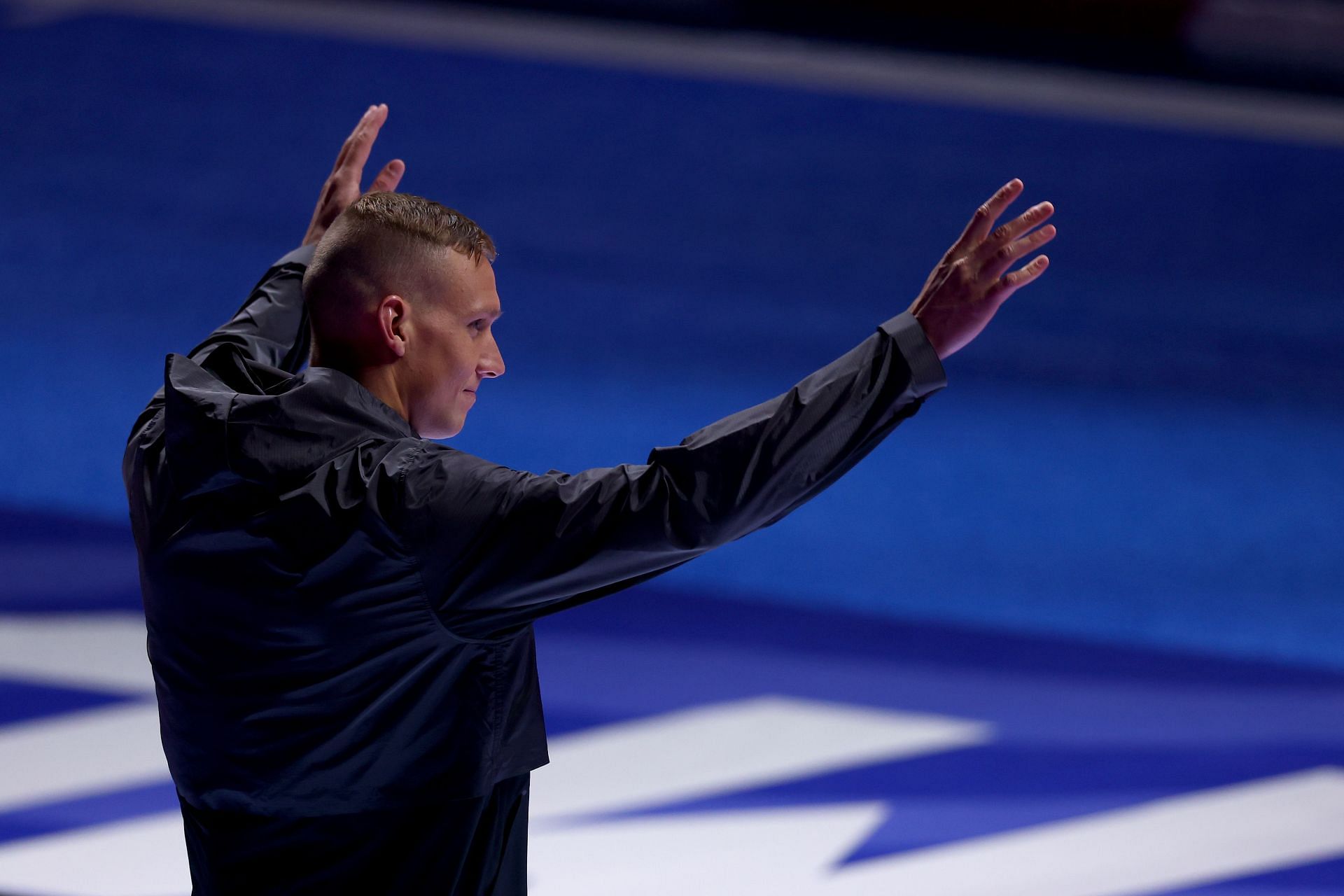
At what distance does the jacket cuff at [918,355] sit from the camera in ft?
6.00

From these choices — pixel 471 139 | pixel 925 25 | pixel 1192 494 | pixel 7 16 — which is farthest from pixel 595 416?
pixel 7 16

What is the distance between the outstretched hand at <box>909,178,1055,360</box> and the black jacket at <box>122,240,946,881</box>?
4 cm

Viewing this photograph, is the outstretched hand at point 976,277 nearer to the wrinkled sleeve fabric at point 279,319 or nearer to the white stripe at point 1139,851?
the wrinkled sleeve fabric at point 279,319

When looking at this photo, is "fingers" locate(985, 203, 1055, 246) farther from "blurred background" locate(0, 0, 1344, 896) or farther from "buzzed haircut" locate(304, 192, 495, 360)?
"blurred background" locate(0, 0, 1344, 896)

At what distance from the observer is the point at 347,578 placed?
72.8 inches

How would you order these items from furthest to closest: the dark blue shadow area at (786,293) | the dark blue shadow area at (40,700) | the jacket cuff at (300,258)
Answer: the dark blue shadow area at (786,293) → the dark blue shadow area at (40,700) → the jacket cuff at (300,258)

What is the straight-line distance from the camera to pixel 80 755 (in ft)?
14.1

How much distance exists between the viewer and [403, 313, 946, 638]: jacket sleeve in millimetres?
1774

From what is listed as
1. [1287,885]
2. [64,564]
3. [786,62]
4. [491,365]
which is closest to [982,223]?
[491,365]

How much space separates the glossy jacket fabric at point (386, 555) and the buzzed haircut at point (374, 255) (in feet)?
0.35

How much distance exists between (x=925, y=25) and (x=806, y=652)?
732 cm

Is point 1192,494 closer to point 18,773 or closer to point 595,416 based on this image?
point 595,416

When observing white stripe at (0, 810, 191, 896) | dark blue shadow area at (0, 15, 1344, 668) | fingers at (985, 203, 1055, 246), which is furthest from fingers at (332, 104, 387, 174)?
dark blue shadow area at (0, 15, 1344, 668)

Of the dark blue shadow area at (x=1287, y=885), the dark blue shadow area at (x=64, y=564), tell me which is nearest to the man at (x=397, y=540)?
the dark blue shadow area at (x=1287, y=885)
